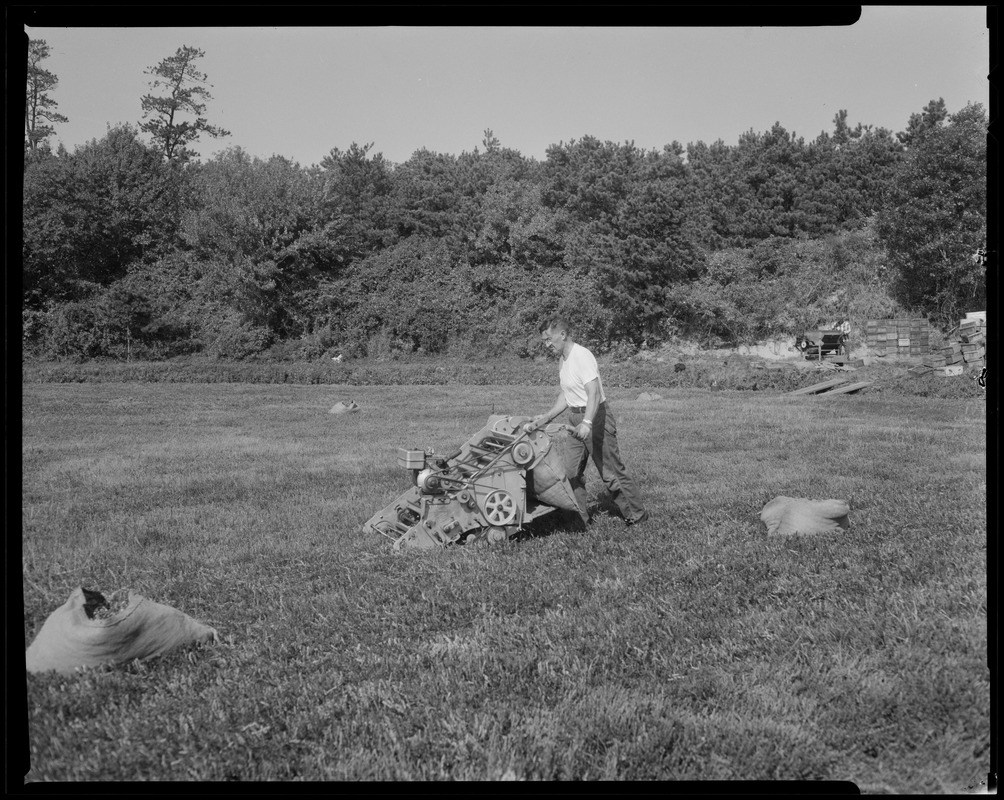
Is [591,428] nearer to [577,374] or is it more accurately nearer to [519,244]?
[577,374]

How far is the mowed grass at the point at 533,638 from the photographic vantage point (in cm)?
383

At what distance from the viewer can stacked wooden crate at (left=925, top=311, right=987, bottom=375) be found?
87.5 feet

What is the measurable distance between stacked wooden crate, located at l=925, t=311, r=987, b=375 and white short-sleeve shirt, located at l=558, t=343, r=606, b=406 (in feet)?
77.2

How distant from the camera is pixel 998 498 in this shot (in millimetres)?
3316

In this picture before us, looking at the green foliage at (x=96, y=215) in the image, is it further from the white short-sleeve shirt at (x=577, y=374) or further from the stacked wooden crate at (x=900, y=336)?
the stacked wooden crate at (x=900, y=336)

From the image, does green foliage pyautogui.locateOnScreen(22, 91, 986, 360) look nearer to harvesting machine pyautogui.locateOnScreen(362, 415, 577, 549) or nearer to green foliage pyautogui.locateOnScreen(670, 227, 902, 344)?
green foliage pyautogui.locateOnScreen(670, 227, 902, 344)

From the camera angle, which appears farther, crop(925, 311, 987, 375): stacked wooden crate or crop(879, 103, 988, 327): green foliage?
crop(925, 311, 987, 375): stacked wooden crate

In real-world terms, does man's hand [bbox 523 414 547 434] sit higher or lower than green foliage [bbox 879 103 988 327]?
lower

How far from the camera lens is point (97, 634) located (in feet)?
14.7

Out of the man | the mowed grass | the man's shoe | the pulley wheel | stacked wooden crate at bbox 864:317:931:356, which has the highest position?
stacked wooden crate at bbox 864:317:931:356

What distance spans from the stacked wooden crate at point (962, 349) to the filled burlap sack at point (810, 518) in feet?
73.9

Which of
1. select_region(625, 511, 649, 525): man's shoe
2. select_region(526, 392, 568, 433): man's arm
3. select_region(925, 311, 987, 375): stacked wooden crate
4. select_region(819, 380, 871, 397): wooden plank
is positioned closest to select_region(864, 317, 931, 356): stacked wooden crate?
select_region(925, 311, 987, 375): stacked wooden crate

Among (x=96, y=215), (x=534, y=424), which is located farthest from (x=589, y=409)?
(x=96, y=215)
